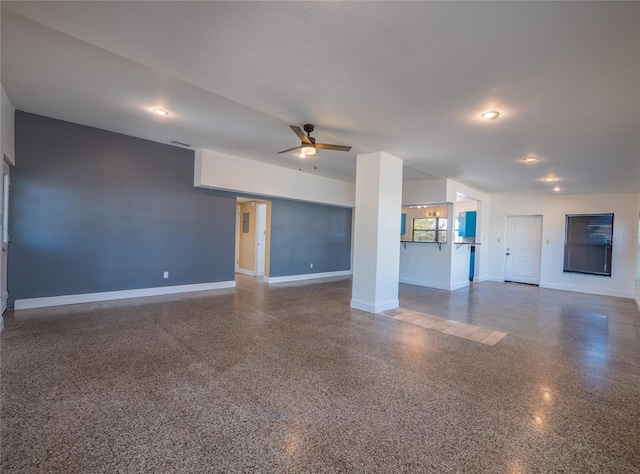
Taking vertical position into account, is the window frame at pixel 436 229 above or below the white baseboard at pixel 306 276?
above

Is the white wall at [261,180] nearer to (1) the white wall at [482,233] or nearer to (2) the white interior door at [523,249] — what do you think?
(1) the white wall at [482,233]

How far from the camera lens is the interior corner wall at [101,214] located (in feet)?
14.5

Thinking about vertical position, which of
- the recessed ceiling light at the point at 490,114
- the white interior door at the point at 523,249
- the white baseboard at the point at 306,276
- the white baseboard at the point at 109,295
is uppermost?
the recessed ceiling light at the point at 490,114

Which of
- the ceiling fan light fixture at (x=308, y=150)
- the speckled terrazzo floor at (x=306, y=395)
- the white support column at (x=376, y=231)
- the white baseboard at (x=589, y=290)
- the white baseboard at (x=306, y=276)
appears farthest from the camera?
the white baseboard at (x=306, y=276)

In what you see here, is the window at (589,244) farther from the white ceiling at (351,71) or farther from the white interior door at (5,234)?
the white interior door at (5,234)

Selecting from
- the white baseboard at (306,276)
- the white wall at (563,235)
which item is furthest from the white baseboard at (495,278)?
the white baseboard at (306,276)

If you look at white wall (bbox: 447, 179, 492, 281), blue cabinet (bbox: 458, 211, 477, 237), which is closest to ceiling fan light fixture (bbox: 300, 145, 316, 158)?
white wall (bbox: 447, 179, 492, 281)

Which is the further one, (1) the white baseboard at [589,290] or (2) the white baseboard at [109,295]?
Result: (1) the white baseboard at [589,290]

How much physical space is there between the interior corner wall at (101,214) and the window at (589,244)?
29.6 feet

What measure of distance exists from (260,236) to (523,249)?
7747mm

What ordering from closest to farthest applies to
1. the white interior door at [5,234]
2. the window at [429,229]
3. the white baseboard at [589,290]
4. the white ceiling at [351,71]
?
the white ceiling at [351,71] → the white interior door at [5,234] → the white baseboard at [589,290] → the window at [429,229]

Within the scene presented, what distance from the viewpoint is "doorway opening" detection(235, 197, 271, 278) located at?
859 centimetres

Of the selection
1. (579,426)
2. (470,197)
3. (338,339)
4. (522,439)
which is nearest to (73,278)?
(338,339)

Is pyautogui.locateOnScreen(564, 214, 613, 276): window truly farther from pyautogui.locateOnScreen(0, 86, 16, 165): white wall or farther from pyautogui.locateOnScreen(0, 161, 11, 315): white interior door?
pyautogui.locateOnScreen(0, 161, 11, 315): white interior door
